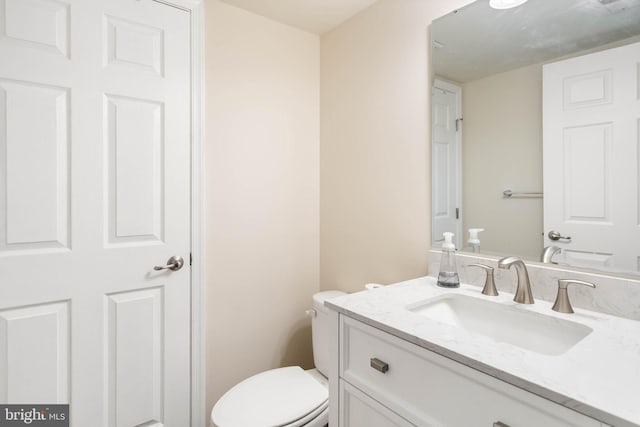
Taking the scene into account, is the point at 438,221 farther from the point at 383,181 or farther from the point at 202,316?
the point at 202,316

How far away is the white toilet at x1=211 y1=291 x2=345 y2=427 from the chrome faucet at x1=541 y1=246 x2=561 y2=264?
750mm

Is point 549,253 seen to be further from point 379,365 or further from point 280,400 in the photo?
point 280,400

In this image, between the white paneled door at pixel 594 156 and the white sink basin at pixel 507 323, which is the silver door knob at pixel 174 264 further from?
the white paneled door at pixel 594 156

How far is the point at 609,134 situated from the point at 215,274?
162 centimetres

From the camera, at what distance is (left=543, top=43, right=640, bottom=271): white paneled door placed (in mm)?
958

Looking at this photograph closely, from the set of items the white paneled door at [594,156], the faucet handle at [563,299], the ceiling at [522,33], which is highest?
the ceiling at [522,33]

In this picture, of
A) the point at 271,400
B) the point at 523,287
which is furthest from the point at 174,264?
the point at 523,287

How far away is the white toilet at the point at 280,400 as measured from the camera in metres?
1.24

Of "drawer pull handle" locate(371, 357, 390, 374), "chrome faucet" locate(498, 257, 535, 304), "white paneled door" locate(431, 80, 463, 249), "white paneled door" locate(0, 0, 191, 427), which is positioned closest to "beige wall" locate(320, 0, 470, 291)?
"white paneled door" locate(431, 80, 463, 249)

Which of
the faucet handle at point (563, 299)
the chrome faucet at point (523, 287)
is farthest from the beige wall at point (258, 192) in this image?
the faucet handle at point (563, 299)

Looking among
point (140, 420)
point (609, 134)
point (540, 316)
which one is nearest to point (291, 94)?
point (609, 134)

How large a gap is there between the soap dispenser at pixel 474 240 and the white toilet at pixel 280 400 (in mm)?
663

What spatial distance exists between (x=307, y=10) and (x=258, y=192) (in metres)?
0.98

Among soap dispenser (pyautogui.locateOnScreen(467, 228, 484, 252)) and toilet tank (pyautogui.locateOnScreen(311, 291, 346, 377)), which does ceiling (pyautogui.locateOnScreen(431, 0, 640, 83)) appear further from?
toilet tank (pyautogui.locateOnScreen(311, 291, 346, 377))
